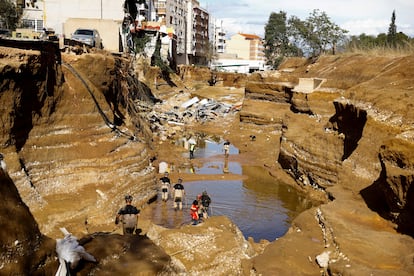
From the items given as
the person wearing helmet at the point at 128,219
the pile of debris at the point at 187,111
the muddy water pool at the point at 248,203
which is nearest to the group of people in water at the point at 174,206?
the person wearing helmet at the point at 128,219

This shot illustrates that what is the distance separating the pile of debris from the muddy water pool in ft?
50.7

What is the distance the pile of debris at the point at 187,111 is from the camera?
145 feet

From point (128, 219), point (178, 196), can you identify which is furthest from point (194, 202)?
point (128, 219)

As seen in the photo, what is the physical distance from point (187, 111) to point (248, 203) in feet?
96.4

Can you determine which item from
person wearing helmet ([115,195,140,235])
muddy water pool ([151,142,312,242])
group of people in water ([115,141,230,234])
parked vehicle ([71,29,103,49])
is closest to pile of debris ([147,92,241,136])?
parked vehicle ([71,29,103,49])

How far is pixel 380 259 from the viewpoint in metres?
11.0

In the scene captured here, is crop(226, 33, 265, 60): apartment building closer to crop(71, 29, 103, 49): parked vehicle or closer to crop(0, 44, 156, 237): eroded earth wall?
crop(71, 29, 103, 49): parked vehicle

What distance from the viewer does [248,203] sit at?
2130cm

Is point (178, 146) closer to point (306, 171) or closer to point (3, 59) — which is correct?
point (306, 171)

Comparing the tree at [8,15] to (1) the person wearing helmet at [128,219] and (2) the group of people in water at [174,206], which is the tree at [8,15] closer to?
(2) the group of people in water at [174,206]

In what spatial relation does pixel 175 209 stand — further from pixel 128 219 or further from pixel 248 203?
pixel 128 219

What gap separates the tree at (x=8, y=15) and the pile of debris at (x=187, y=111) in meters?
15.5

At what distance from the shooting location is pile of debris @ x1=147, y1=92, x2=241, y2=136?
44188mm

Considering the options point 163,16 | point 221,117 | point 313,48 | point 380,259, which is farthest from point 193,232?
point 163,16
